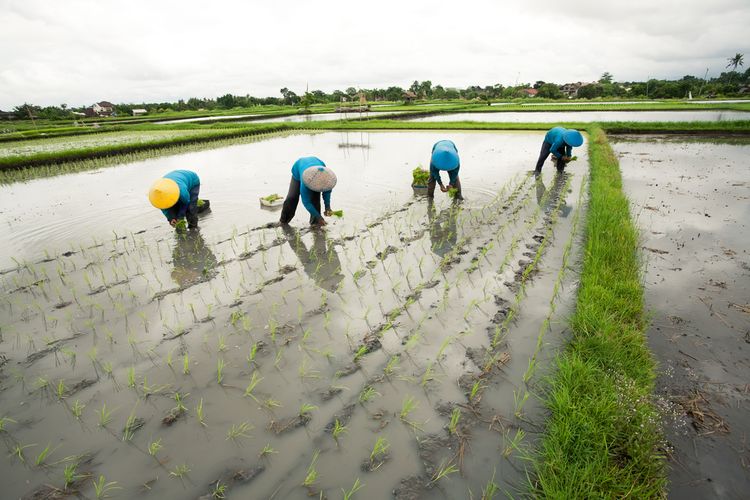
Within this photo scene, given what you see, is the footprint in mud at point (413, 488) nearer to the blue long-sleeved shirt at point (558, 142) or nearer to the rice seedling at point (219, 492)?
the rice seedling at point (219, 492)

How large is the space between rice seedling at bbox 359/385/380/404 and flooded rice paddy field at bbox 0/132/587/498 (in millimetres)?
15

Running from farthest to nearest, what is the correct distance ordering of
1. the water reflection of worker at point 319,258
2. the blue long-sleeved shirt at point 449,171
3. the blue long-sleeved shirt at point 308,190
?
the blue long-sleeved shirt at point 449,171
the blue long-sleeved shirt at point 308,190
the water reflection of worker at point 319,258

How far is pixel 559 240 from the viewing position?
5.57m

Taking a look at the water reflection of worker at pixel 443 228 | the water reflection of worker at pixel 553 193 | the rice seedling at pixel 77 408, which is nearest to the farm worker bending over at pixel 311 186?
the water reflection of worker at pixel 443 228

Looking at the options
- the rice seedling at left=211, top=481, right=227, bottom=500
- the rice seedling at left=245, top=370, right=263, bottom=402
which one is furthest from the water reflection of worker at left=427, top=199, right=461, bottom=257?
the rice seedling at left=211, top=481, right=227, bottom=500

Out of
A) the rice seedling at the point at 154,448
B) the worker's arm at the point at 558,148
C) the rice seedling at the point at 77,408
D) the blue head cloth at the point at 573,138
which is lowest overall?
the rice seedling at the point at 154,448

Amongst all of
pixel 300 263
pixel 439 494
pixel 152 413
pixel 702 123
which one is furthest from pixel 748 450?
pixel 702 123

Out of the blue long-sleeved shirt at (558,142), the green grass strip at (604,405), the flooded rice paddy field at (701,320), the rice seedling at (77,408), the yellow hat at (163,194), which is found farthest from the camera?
the blue long-sleeved shirt at (558,142)

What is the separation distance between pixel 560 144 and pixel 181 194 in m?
8.75

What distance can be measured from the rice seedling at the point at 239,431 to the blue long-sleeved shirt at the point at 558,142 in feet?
30.9

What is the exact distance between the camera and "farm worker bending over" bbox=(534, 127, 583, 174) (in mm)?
8562

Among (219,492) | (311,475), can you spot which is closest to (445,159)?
(311,475)

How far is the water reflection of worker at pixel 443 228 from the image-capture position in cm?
553

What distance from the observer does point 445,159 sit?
659 centimetres
